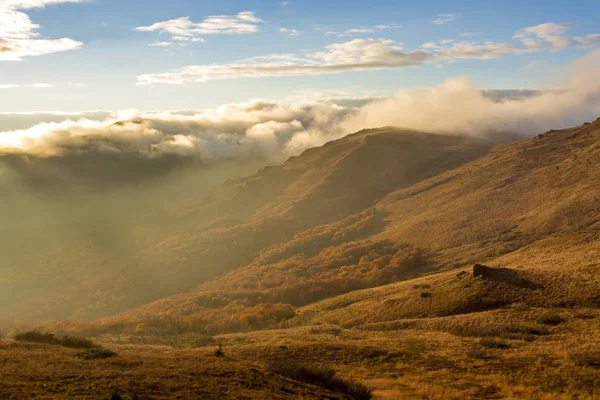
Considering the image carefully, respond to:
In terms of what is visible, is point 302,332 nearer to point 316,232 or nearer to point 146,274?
point 316,232

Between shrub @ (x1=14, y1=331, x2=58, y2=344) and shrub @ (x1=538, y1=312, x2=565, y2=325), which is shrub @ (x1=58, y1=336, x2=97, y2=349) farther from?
shrub @ (x1=538, y1=312, x2=565, y2=325)

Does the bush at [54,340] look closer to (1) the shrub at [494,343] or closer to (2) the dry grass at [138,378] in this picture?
(2) the dry grass at [138,378]

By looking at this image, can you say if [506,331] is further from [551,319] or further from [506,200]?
[506,200]

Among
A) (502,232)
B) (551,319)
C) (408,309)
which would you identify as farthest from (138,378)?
(502,232)

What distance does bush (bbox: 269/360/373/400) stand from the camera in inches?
958

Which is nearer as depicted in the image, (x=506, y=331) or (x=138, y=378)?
(x=138, y=378)

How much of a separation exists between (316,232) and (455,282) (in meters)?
116

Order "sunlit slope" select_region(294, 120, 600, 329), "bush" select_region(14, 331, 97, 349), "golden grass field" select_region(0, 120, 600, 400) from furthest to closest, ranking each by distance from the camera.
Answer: "sunlit slope" select_region(294, 120, 600, 329)
"bush" select_region(14, 331, 97, 349)
"golden grass field" select_region(0, 120, 600, 400)

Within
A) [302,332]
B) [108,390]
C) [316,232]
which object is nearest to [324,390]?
[108,390]

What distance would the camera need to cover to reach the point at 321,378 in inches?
1040

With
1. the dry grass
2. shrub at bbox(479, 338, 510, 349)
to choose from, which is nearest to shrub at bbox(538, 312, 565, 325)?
shrub at bbox(479, 338, 510, 349)

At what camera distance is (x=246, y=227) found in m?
192

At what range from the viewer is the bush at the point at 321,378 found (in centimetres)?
2433

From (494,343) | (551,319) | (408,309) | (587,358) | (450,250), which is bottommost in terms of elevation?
(408,309)
